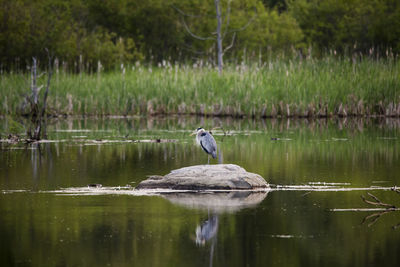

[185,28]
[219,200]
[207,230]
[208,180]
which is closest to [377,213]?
[219,200]

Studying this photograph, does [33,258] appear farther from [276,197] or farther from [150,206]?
[276,197]

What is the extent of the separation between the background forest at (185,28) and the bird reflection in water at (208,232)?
3151 centimetres

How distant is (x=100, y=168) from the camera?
12.9 m

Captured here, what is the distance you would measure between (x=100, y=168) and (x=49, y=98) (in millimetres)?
13692

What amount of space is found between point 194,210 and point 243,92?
16.1 metres

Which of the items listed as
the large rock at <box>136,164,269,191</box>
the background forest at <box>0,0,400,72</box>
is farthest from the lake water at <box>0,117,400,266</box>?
the background forest at <box>0,0,400,72</box>

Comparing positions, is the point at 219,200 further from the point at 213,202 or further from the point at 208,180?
the point at 208,180

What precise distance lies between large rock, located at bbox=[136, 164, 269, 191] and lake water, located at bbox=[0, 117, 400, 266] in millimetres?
330

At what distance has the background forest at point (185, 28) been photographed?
40.4 meters

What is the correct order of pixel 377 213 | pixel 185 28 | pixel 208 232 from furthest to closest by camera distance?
1. pixel 185 28
2. pixel 377 213
3. pixel 208 232

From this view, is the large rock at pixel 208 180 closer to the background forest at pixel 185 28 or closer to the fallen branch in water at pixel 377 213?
the fallen branch in water at pixel 377 213

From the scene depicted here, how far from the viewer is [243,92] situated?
81.0 ft

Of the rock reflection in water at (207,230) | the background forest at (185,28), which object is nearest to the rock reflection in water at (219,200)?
the rock reflection in water at (207,230)

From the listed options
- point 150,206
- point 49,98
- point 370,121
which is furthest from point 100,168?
point 49,98
